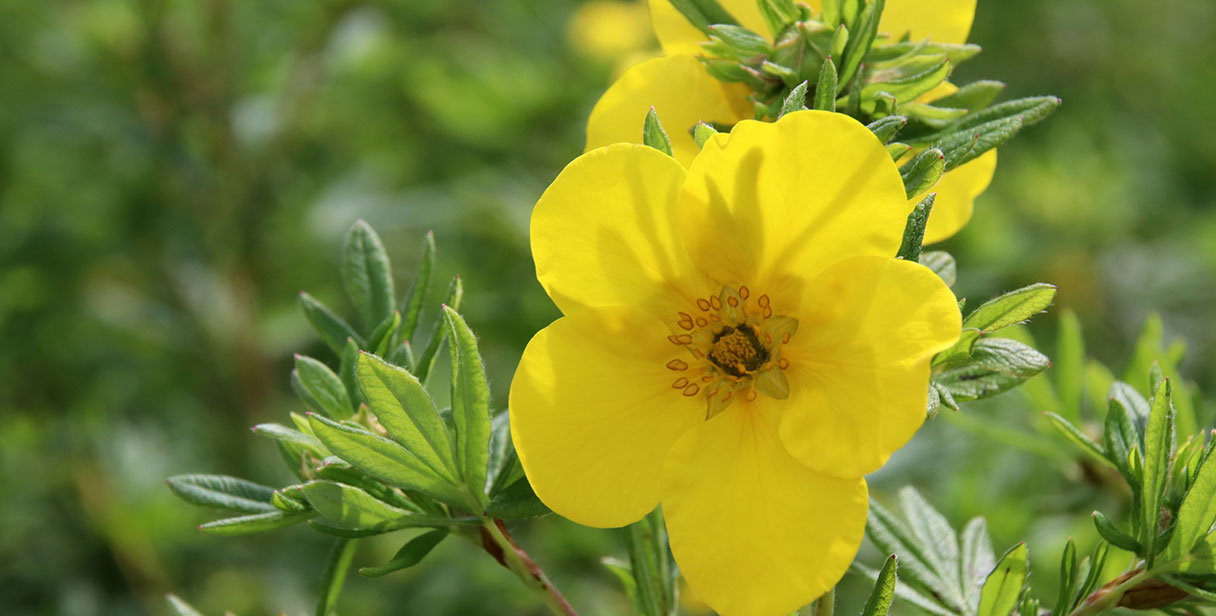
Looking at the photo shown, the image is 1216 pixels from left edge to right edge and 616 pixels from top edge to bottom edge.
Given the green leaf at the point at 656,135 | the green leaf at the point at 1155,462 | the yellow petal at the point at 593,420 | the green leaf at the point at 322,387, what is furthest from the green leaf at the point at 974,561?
the green leaf at the point at 322,387

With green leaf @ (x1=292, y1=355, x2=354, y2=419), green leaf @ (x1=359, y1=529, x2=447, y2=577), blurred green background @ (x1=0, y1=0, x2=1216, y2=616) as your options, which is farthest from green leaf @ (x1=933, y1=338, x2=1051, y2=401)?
blurred green background @ (x1=0, y1=0, x2=1216, y2=616)

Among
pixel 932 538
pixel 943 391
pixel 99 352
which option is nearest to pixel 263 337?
pixel 99 352

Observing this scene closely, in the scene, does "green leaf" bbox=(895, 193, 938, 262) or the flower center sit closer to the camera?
"green leaf" bbox=(895, 193, 938, 262)

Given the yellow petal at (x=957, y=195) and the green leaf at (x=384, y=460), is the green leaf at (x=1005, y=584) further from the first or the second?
the green leaf at (x=384, y=460)

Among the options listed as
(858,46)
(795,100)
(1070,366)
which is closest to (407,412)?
(795,100)

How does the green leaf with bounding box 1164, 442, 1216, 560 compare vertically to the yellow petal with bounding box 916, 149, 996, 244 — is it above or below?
below

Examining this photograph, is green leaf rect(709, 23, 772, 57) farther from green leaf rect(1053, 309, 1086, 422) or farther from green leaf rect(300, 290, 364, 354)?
green leaf rect(1053, 309, 1086, 422)
